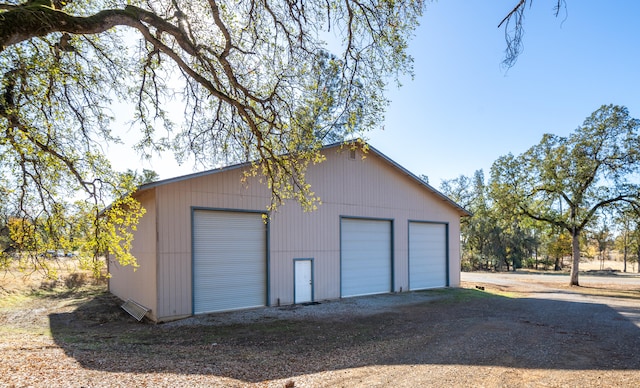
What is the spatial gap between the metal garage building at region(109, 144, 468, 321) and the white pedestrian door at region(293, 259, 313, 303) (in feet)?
0.12

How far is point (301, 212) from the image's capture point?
13492mm

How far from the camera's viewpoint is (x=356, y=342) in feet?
25.7

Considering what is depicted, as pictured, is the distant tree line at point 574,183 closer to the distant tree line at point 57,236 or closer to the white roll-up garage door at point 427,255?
the white roll-up garage door at point 427,255

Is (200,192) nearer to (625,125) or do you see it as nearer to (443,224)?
(443,224)

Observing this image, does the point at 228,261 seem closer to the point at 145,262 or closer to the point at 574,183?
the point at 145,262

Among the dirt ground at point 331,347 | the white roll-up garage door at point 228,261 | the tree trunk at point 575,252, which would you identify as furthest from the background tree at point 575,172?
the white roll-up garage door at point 228,261

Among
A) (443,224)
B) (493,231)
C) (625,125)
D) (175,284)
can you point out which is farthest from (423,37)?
(493,231)

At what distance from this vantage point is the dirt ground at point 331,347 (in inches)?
213

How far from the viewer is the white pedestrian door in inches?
521

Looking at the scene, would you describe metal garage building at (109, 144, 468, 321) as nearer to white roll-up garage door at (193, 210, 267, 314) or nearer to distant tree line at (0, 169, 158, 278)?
white roll-up garage door at (193, 210, 267, 314)

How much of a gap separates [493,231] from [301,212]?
107 feet

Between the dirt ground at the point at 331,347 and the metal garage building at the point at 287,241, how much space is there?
0.98 meters

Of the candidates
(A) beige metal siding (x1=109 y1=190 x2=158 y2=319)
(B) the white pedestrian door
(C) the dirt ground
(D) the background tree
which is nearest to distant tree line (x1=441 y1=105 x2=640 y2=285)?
(D) the background tree

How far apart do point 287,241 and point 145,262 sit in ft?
15.0
